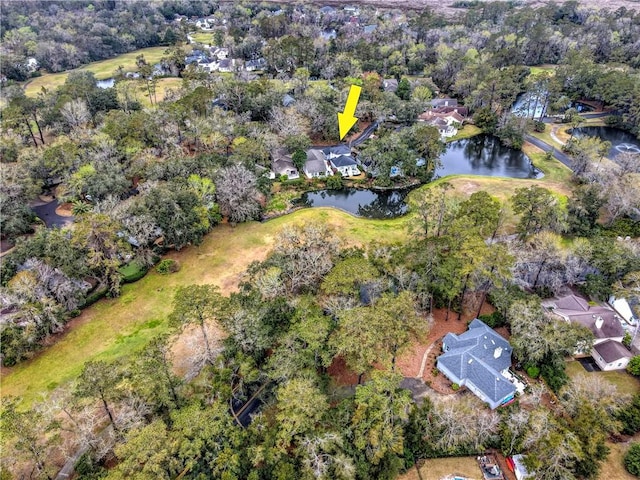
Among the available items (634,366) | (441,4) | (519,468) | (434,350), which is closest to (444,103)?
(434,350)

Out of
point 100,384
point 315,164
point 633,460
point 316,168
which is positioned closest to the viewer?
point 100,384

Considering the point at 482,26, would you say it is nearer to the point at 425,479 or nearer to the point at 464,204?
the point at 464,204

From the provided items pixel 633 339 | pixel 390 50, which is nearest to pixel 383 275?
pixel 633 339

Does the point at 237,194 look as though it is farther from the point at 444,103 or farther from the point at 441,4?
the point at 441,4

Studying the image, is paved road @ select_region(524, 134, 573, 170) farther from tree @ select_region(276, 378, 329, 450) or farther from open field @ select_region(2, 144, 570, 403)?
tree @ select_region(276, 378, 329, 450)

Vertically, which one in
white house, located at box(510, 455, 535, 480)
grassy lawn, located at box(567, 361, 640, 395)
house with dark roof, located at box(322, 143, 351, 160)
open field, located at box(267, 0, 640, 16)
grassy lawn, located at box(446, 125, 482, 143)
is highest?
open field, located at box(267, 0, 640, 16)

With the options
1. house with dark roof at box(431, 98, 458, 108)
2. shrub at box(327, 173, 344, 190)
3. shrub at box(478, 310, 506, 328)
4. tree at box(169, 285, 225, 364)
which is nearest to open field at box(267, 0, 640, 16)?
house with dark roof at box(431, 98, 458, 108)
